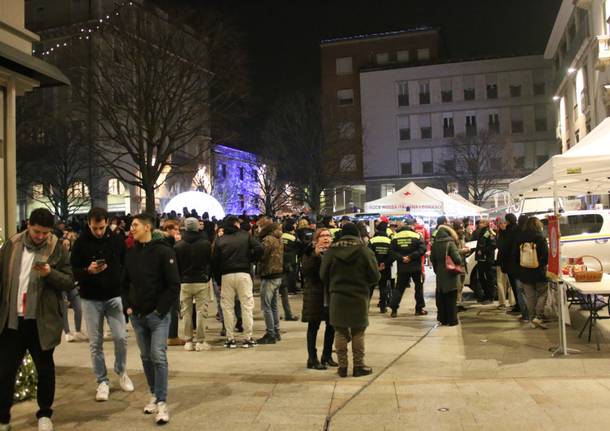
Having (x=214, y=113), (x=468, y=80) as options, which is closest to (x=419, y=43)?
(x=468, y=80)

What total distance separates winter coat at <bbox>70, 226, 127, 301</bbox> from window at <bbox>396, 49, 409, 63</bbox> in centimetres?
5626

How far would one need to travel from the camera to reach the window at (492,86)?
54.8 m

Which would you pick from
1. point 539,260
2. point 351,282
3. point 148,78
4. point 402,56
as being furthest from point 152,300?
point 402,56

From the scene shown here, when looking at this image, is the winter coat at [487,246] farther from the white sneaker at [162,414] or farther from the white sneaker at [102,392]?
the white sneaker at [162,414]

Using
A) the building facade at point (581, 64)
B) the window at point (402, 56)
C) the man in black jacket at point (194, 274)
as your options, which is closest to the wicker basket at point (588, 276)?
the man in black jacket at point (194, 274)

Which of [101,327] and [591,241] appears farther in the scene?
[591,241]

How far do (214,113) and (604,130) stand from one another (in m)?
15.6

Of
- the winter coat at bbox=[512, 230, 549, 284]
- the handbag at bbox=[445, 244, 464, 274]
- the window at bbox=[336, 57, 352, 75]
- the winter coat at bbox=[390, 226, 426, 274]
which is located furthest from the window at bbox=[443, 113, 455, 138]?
the winter coat at bbox=[512, 230, 549, 284]

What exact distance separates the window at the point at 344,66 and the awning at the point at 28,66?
53941mm

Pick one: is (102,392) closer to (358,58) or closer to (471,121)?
(471,121)

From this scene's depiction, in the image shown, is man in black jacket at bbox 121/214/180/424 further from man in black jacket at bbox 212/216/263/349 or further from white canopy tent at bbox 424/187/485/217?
white canopy tent at bbox 424/187/485/217

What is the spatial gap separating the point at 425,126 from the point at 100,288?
174ft

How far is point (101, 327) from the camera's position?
629cm

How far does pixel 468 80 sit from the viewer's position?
55.4 meters
